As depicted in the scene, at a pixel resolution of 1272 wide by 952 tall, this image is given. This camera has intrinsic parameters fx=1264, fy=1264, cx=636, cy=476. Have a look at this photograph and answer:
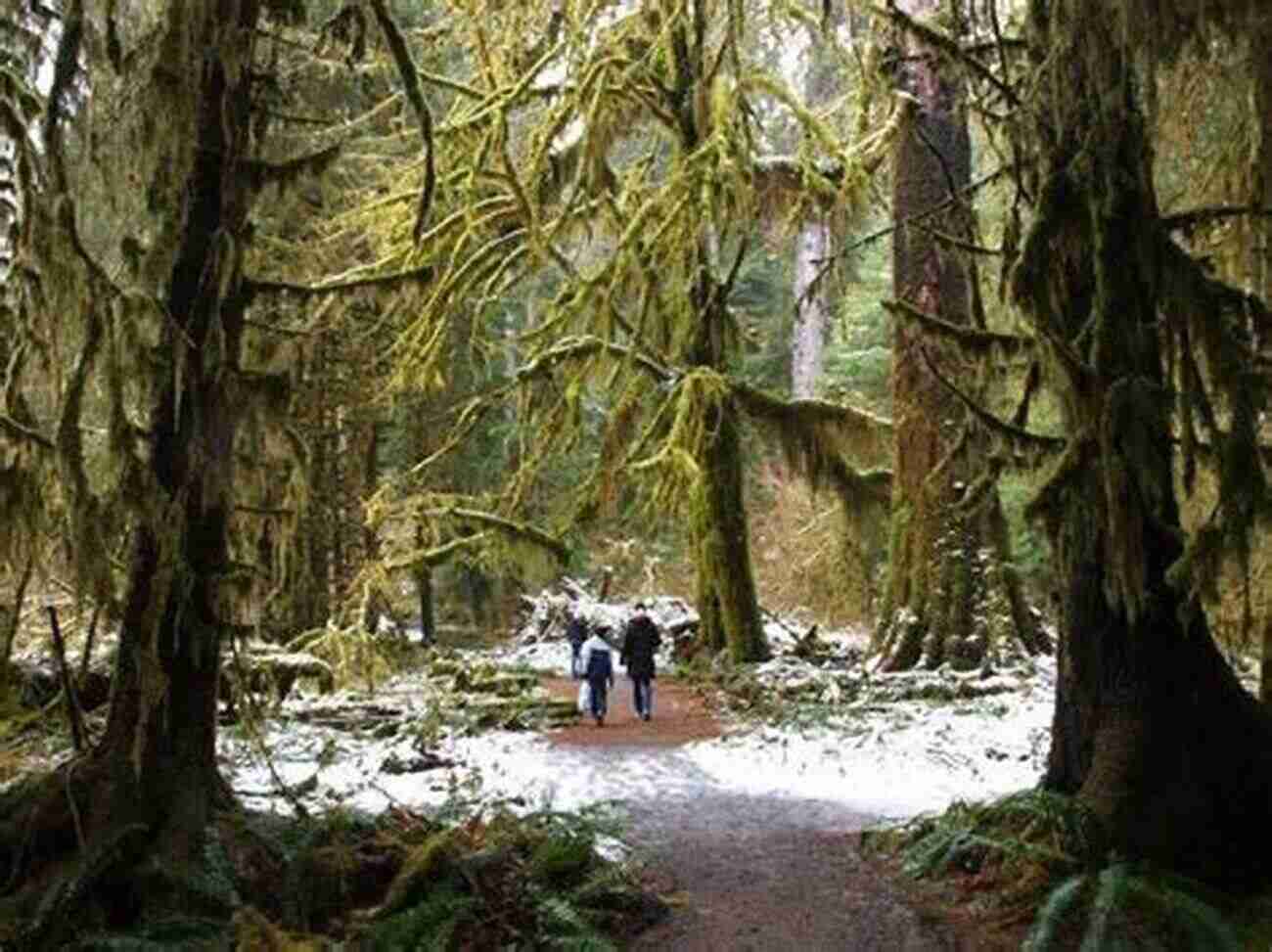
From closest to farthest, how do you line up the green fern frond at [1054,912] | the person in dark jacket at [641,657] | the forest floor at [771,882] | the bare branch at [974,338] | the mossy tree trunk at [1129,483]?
the green fern frond at [1054,912], the mossy tree trunk at [1129,483], the forest floor at [771,882], the bare branch at [974,338], the person in dark jacket at [641,657]

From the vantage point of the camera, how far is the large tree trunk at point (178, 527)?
637 centimetres

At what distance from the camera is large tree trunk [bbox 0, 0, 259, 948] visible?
637 cm

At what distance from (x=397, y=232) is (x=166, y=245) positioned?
9.82 m

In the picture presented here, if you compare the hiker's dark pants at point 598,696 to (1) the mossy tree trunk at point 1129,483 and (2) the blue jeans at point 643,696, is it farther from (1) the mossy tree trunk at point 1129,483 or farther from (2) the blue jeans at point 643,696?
(1) the mossy tree trunk at point 1129,483

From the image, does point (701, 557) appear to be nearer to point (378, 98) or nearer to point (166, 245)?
point (378, 98)

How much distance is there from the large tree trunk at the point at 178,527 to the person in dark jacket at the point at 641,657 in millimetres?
8277

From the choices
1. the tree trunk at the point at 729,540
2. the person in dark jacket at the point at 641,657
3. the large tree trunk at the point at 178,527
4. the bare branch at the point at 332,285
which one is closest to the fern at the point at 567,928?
the large tree trunk at the point at 178,527

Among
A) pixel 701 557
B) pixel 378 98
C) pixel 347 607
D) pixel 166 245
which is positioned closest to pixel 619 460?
pixel 701 557

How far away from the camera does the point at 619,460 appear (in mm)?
17141

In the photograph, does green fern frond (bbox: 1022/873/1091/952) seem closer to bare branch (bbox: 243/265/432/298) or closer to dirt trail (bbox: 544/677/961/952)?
dirt trail (bbox: 544/677/961/952)

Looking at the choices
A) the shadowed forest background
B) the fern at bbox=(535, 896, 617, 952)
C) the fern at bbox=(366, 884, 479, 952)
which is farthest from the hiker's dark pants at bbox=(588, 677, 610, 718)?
the fern at bbox=(366, 884, 479, 952)

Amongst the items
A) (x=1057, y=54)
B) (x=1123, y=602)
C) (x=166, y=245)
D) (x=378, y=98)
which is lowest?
(x=1123, y=602)

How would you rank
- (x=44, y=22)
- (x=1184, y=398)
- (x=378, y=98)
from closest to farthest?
(x=1184, y=398) < (x=44, y=22) < (x=378, y=98)

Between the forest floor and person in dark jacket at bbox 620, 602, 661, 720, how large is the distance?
3715 millimetres
